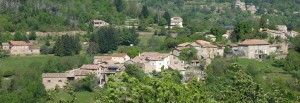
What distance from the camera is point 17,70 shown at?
119 ft

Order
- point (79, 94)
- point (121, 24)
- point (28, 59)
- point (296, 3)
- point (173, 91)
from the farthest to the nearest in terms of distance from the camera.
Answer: point (296, 3)
point (121, 24)
point (28, 59)
point (79, 94)
point (173, 91)

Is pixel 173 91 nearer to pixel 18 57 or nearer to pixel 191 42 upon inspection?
pixel 191 42

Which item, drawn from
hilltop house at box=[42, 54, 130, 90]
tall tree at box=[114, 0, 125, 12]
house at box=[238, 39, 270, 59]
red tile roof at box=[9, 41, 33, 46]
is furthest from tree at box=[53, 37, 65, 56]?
tall tree at box=[114, 0, 125, 12]

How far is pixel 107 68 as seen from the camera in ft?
118

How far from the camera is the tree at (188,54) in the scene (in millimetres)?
38297

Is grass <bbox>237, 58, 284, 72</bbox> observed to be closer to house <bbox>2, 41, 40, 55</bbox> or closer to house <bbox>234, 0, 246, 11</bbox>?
house <bbox>2, 41, 40, 55</bbox>

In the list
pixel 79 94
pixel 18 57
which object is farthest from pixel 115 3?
pixel 79 94

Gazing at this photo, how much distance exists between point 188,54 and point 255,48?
190 inches

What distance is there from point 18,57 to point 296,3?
180 ft

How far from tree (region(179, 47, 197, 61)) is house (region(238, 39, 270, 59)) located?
3398 mm

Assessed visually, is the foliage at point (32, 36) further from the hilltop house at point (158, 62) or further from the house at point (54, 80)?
the hilltop house at point (158, 62)

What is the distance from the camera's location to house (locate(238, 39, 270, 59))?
127ft

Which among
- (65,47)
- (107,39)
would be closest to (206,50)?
(107,39)

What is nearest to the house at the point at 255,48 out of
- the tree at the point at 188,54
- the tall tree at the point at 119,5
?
the tree at the point at 188,54
